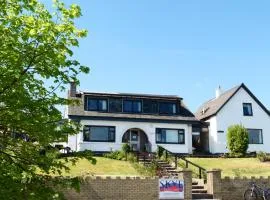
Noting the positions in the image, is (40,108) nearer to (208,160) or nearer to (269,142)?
(208,160)

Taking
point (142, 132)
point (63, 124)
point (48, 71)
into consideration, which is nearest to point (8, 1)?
point (48, 71)

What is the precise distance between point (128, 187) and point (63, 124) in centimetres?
1212

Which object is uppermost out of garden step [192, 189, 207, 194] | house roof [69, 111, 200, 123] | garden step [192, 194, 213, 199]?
house roof [69, 111, 200, 123]

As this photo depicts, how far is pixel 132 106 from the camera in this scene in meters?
43.9

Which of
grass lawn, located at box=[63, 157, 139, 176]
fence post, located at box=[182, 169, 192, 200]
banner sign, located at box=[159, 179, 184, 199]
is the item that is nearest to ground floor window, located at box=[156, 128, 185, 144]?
grass lawn, located at box=[63, 157, 139, 176]

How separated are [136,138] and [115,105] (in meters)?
3.76

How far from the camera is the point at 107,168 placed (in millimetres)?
32250

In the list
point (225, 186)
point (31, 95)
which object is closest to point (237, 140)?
point (225, 186)

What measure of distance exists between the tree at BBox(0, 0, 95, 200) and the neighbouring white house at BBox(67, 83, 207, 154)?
29.3m

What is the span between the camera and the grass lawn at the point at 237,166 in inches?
1298

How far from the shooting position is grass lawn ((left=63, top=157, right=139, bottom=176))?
98.6 feet

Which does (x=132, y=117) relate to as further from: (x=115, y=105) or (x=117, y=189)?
(x=117, y=189)

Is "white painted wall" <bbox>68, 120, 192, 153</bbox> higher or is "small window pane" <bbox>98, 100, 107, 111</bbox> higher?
"small window pane" <bbox>98, 100, 107, 111</bbox>

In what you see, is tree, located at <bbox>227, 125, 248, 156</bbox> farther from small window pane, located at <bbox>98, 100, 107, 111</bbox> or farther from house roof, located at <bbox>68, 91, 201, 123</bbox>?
small window pane, located at <bbox>98, 100, 107, 111</bbox>
